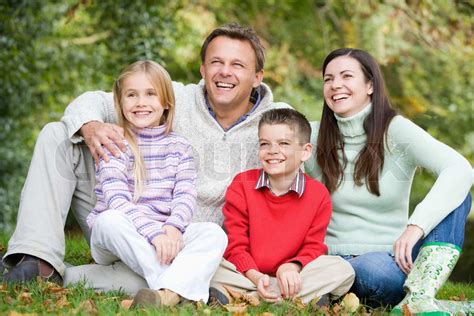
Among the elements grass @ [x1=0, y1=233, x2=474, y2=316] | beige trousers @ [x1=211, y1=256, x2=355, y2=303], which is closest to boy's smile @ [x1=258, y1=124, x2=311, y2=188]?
beige trousers @ [x1=211, y1=256, x2=355, y2=303]

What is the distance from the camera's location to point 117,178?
12.4 ft

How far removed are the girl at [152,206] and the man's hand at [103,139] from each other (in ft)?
0.16

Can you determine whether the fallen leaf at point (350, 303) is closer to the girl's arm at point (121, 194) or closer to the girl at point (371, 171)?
the girl at point (371, 171)

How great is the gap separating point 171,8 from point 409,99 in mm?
3966

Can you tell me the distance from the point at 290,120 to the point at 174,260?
40.4 inches

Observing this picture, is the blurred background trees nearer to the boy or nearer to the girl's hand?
the boy

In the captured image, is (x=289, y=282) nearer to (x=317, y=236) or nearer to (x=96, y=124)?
(x=317, y=236)

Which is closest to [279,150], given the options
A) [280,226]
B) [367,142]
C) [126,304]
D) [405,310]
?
[280,226]

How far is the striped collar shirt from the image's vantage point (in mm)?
3886

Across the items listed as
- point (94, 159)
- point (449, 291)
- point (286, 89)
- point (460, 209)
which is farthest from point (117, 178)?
point (286, 89)

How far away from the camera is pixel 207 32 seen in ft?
34.3

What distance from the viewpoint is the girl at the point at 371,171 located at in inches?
147

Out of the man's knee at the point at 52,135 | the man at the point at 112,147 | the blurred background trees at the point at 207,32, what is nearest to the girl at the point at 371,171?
the man at the point at 112,147

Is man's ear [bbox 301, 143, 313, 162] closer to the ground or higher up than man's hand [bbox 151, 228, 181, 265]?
higher up
